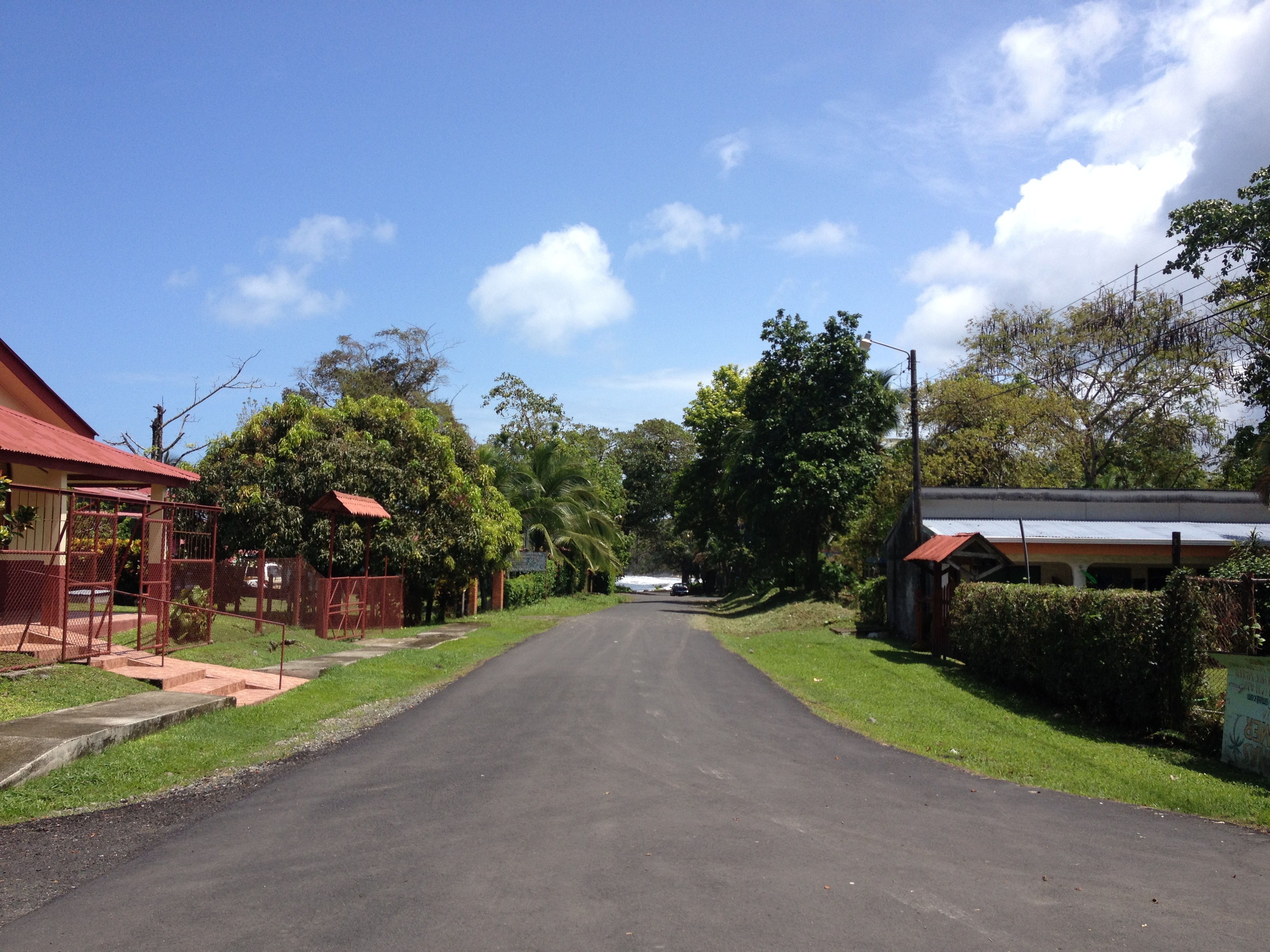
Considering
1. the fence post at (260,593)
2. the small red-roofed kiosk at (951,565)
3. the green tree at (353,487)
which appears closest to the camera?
the fence post at (260,593)

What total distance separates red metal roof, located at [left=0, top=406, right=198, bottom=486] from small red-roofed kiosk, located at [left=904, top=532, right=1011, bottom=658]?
15347 mm

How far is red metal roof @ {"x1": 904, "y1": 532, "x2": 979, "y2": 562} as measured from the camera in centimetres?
2039

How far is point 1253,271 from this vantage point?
28.1 meters

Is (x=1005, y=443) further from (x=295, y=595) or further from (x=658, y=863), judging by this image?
(x=658, y=863)

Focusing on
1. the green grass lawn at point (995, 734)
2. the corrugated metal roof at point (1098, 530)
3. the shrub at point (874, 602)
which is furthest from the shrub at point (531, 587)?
the green grass lawn at point (995, 734)

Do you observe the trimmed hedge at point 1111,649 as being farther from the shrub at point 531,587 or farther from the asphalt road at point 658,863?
the shrub at point 531,587

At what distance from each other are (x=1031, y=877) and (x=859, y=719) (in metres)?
7.35

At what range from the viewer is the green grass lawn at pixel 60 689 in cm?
1051

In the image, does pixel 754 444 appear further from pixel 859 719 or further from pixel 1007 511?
pixel 859 719

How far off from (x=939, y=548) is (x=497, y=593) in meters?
21.9

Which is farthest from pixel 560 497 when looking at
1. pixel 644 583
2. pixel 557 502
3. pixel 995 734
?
pixel 644 583

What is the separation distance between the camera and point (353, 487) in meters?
25.1

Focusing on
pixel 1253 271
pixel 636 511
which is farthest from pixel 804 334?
pixel 636 511

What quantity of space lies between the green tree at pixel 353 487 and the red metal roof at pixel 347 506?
62.9 inches
